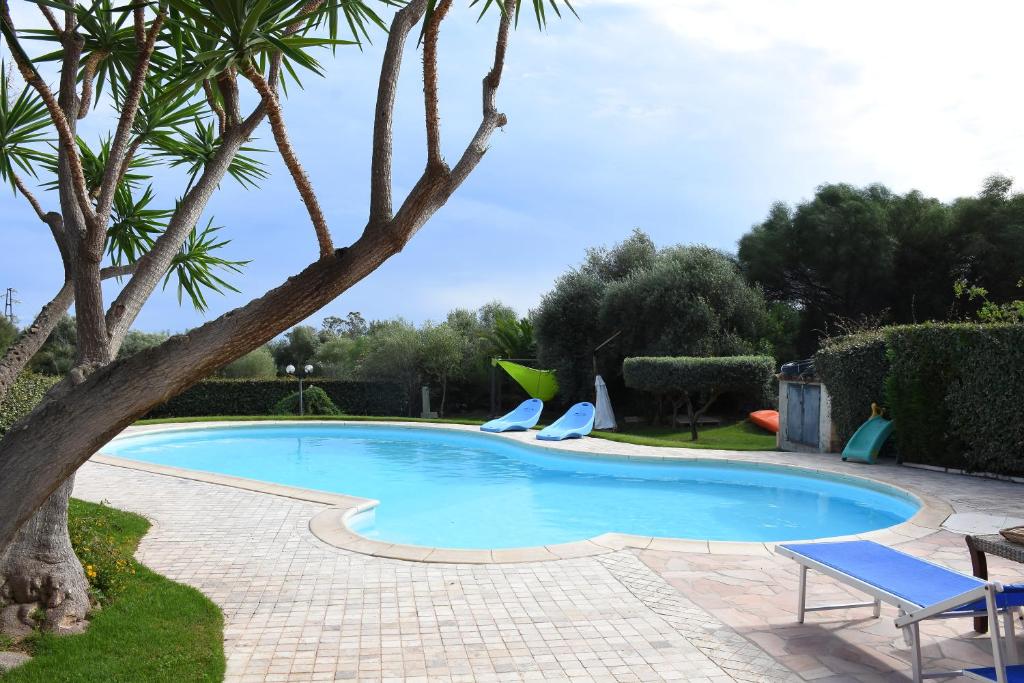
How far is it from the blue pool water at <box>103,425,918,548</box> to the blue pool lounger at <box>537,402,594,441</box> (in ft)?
2.04

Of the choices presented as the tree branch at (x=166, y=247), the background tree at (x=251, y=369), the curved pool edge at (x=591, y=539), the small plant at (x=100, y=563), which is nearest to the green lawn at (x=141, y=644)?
the small plant at (x=100, y=563)

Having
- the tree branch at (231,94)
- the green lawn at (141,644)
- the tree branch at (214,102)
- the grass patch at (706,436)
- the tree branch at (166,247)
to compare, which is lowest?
the green lawn at (141,644)

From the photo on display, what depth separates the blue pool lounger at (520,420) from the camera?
1761cm

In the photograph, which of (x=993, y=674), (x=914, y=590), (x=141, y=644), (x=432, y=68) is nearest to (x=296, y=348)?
(x=141, y=644)

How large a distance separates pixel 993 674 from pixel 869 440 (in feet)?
32.6

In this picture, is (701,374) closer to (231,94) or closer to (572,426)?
(572,426)

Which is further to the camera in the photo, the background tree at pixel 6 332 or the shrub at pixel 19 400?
the background tree at pixel 6 332

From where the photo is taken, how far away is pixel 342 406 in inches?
996

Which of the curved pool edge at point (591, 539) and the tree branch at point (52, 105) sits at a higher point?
the tree branch at point (52, 105)

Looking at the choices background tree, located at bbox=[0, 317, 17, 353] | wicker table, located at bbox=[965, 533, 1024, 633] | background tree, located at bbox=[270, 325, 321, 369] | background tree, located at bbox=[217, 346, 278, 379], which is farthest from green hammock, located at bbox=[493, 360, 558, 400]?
background tree, located at bbox=[270, 325, 321, 369]

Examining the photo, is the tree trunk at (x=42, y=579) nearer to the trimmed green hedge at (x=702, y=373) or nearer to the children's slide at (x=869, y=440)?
the children's slide at (x=869, y=440)

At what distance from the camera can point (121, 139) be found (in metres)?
4.35

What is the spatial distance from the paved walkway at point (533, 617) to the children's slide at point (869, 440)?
16.8 ft

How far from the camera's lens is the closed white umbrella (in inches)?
781
